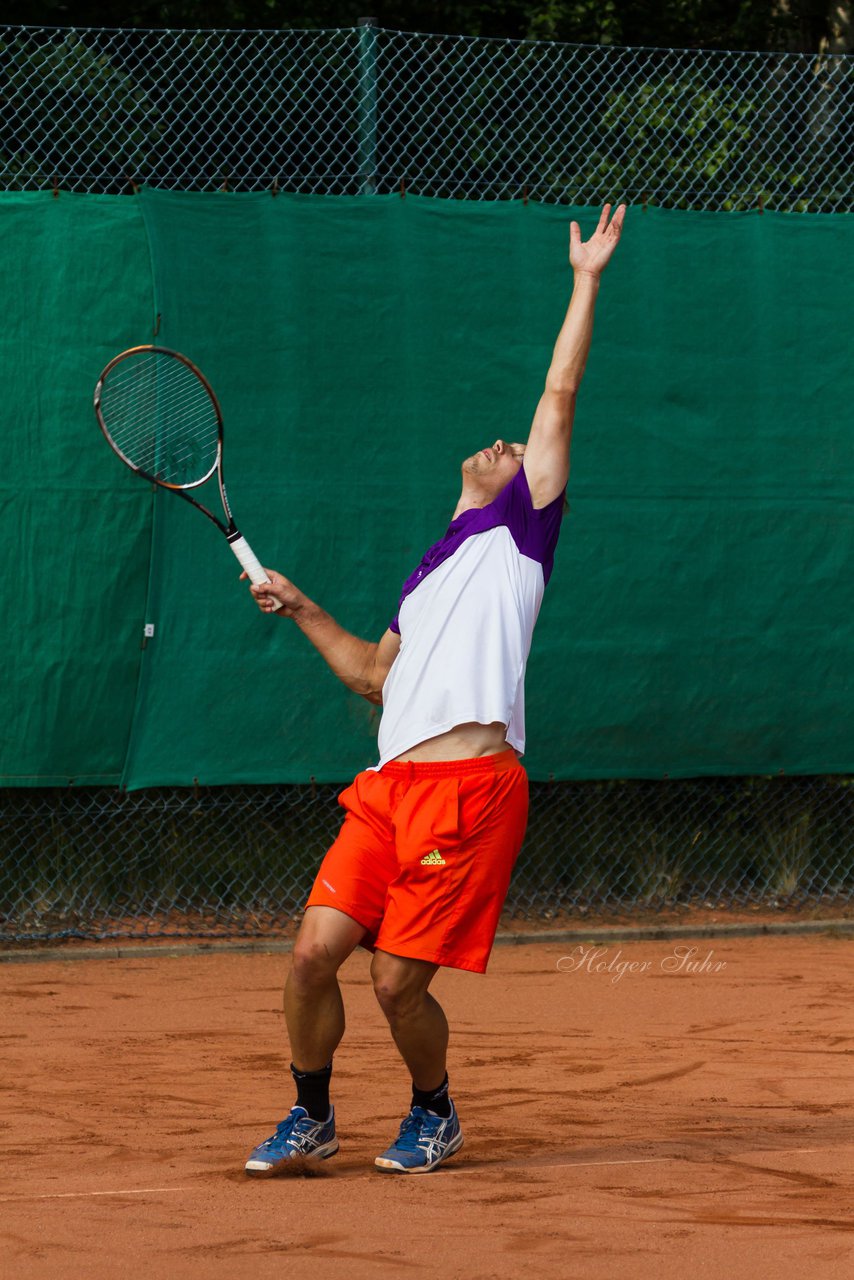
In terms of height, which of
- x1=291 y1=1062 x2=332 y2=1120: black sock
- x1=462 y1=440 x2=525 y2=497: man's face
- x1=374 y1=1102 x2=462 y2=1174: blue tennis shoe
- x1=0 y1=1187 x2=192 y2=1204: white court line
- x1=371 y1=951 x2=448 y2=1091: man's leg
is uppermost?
x1=462 y1=440 x2=525 y2=497: man's face

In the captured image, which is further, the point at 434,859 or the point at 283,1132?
the point at 283,1132

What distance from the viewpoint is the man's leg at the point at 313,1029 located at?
3820mm

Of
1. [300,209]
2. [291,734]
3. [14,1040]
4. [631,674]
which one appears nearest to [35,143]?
[300,209]

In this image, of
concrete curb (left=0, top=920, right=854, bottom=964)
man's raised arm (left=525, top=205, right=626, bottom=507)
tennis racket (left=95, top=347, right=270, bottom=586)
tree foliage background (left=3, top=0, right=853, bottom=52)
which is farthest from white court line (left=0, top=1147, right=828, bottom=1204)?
tree foliage background (left=3, top=0, right=853, bottom=52)

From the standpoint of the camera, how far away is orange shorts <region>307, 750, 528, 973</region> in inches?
149

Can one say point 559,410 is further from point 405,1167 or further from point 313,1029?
point 405,1167

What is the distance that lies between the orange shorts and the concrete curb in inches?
112

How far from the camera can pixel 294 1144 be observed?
3.87 m

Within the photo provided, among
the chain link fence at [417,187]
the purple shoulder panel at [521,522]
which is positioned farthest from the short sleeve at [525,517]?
the chain link fence at [417,187]

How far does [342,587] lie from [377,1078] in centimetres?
217

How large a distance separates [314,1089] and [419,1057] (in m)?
0.24

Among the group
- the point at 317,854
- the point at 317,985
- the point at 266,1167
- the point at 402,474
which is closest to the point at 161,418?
the point at 402,474

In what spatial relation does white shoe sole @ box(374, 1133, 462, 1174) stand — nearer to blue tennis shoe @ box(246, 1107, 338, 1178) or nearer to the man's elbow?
blue tennis shoe @ box(246, 1107, 338, 1178)

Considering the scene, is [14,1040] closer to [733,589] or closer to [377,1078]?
[377,1078]
